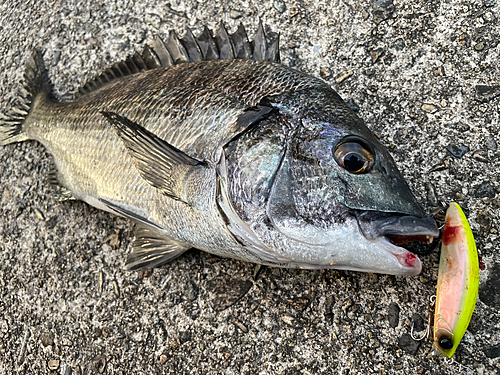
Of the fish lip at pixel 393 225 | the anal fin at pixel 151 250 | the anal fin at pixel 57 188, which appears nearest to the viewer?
the fish lip at pixel 393 225

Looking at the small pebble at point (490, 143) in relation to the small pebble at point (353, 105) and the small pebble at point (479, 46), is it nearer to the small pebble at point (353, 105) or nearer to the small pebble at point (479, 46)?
the small pebble at point (479, 46)

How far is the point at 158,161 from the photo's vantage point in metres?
1.57

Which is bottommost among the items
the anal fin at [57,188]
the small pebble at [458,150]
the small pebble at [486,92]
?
the anal fin at [57,188]

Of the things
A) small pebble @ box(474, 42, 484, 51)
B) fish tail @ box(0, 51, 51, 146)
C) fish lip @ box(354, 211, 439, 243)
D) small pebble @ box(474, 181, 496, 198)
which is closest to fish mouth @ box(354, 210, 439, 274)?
fish lip @ box(354, 211, 439, 243)

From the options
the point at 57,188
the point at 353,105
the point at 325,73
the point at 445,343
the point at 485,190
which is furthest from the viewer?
the point at 57,188

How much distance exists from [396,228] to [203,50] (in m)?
1.31

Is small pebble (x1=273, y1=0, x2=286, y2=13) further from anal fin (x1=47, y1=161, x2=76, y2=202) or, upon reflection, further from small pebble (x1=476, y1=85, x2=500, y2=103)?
anal fin (x1=47, y1=161, x2=76, y2=202)

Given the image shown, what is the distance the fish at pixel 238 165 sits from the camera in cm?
131

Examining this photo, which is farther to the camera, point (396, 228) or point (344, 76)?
point (344, 76)

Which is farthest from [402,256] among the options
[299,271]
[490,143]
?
[490,143]

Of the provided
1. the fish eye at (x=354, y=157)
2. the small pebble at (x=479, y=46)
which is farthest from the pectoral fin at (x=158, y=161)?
the small pebble at (x=479, y=46)

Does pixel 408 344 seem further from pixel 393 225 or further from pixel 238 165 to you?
pixel 238 165

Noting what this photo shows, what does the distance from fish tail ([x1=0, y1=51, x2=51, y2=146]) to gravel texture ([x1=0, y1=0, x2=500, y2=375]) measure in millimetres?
132

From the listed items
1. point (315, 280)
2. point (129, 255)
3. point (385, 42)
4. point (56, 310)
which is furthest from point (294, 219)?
point (56, 310)
